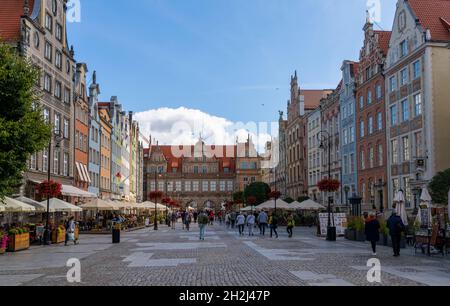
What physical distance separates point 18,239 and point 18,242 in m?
0.15

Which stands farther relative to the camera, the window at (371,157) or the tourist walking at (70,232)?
the window at (371,157)

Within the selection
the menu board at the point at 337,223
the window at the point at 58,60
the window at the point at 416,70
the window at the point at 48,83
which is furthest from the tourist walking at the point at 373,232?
the window at the point at 58,60

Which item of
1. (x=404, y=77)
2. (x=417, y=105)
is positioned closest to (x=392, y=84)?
(x=404, y=77)

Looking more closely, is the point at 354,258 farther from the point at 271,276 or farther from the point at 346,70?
the point at 346,70

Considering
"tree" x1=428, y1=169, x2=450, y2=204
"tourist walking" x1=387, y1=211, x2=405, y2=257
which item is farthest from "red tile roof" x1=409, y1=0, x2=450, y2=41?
"tourist walking" x1=387, y1=211, x2=405, y2=257

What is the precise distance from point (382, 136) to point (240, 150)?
7102 centimetres

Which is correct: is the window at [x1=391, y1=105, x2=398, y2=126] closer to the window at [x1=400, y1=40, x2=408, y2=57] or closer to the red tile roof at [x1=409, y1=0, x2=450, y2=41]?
the window at [x1=400, y1=40, x2=408, y2=57]

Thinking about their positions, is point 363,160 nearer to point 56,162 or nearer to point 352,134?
point 352,134

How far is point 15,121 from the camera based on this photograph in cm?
2447

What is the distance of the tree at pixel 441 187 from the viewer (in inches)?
1255

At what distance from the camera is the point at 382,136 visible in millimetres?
48344

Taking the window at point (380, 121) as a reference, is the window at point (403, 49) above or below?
above

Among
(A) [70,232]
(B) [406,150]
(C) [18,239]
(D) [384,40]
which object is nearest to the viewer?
(C) [18,239]

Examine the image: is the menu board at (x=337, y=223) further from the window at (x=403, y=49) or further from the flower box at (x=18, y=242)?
the flower box at (x=18, y=242)
